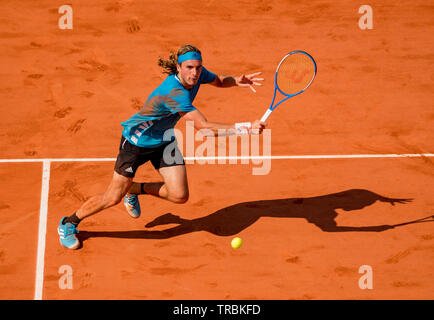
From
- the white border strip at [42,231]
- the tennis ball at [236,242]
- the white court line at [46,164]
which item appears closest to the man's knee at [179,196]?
the tennis ball at [236,242]

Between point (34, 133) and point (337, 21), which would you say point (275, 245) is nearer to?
point (34, 133)

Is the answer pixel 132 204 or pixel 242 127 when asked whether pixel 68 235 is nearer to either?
pixel 132 204

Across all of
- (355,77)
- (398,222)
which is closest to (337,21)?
(355,77)

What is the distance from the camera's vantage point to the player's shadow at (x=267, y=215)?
783 cm

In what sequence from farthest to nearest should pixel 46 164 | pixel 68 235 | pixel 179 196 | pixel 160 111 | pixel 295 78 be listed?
1. pixel 46 164
2. pixel 295 78
3. pixel 68 235
4. pixel 179 196
5. pixel 160 111

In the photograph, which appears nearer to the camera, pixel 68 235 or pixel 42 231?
pixel 68 235

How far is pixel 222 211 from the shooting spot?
26.6 feet

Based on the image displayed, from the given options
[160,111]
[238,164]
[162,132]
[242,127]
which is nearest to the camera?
[242,127]

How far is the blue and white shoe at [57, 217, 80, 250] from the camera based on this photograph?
7430mm

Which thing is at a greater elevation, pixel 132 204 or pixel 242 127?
pixel 242 127

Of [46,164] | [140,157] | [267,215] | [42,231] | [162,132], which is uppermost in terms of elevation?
[46,164]

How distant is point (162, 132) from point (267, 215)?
6.47ft

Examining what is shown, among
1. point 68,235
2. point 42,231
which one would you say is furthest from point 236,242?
point 42,231

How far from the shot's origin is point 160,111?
22.0ft
